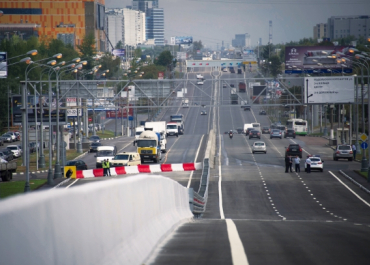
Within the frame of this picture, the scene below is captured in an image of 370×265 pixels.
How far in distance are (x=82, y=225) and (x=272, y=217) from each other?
2174 cm

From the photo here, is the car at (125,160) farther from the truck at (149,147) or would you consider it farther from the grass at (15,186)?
the grass at (15,186)

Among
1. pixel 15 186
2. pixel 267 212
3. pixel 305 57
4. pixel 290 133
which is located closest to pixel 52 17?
pixel 305 57

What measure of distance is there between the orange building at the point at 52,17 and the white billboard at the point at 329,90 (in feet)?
435

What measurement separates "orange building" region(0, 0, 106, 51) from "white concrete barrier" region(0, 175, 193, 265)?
177864 millimetres

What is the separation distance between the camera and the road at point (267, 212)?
28.2ft

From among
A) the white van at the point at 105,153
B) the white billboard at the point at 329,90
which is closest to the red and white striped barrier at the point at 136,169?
the white van at the point at 105,153

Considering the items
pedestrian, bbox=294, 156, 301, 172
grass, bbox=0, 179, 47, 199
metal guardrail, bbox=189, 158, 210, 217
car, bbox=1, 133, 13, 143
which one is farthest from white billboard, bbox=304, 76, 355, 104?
car, bbox=1, 133, 13, 143

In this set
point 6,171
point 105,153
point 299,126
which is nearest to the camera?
point 6,171

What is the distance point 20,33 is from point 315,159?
14531cm

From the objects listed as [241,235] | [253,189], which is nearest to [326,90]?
[253,189]

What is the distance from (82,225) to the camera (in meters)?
5.73

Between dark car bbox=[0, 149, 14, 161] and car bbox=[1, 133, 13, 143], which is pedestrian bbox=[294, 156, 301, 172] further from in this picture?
car bbox=[1, 133, 13, 143]

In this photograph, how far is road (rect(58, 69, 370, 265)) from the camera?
338 inches

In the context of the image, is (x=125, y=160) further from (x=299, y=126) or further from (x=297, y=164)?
(x=299, y=126)
